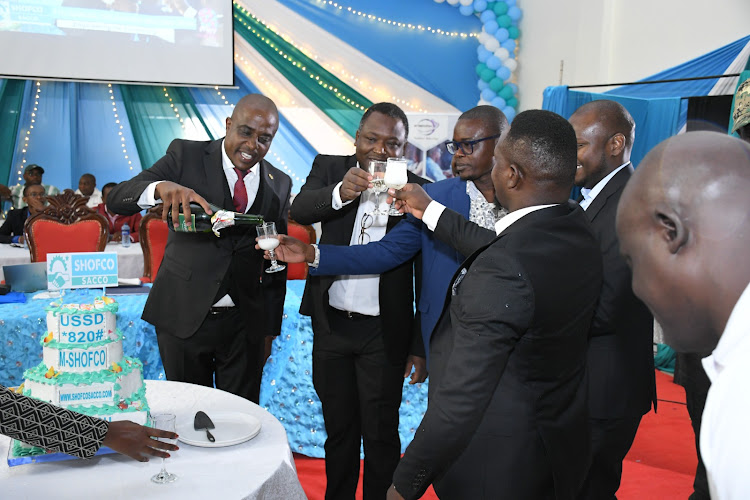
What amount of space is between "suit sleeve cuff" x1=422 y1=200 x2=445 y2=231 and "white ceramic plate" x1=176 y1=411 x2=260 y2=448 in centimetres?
89

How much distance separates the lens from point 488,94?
898 centimetres

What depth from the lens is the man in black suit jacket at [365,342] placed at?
2.59 meters

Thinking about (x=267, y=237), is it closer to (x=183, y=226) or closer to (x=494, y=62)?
(x=183, y=226)

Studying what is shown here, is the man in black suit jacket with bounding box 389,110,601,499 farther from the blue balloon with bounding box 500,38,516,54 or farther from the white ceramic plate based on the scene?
the blue balloon with bounding box 500,38,516,54

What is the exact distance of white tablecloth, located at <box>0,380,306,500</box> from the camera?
147cm

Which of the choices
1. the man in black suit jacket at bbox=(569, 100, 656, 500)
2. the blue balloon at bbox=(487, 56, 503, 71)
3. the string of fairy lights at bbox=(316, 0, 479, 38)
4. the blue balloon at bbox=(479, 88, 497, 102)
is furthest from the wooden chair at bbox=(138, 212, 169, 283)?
the blue balloon at bbox=(487, 56, 503, 71)

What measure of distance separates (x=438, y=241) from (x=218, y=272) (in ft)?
3.11

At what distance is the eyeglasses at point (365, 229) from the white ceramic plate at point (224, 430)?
101 centimetres

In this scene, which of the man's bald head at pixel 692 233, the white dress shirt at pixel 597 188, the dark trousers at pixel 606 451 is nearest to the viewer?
the man's bald head at pixel 692 233

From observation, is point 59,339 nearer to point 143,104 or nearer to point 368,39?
point 143,104

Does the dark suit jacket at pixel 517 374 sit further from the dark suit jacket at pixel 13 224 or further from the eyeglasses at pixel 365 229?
the dark suit jacket at pixel 13 224

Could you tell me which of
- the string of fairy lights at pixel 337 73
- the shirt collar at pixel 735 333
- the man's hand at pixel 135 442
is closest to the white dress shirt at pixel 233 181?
the man's hand at pixel 135 442

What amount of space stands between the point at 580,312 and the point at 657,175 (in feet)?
2.68

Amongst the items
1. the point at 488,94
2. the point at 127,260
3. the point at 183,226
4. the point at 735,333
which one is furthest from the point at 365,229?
the point at 488,94
